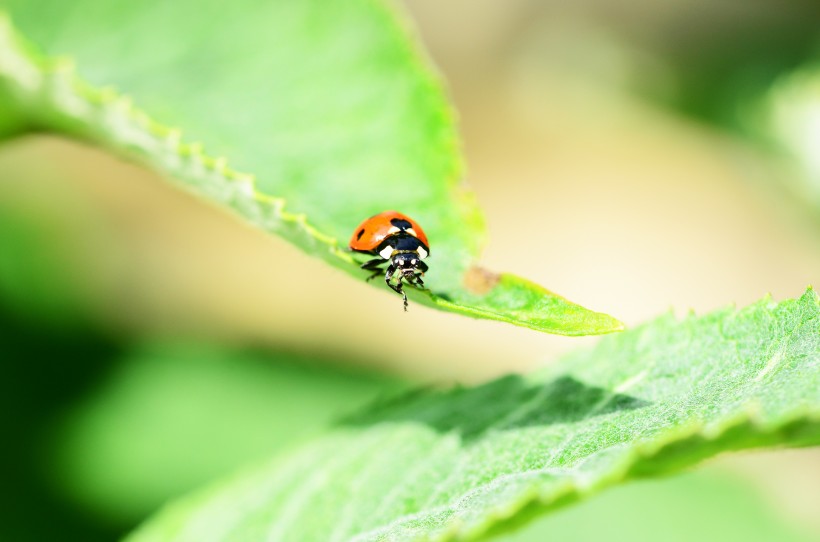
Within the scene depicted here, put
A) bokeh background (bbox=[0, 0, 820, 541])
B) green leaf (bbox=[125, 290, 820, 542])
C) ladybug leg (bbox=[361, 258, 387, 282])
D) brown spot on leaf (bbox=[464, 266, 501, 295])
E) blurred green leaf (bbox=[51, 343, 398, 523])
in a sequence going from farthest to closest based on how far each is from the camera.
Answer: blurred green leaf (bbox=[51, 343, 398, 523]), bokeh background (bbox=[0, 0, 820, 541]), ladybug leg (bbox=[361, 258, 387, 282]), brown spot on leaf (bbox=[464, 266, 501, 295]), green leaf (bbox=[125, 290, 820, 542])

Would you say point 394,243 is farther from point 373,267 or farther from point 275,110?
point 275,110

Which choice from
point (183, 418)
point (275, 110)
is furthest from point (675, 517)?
point (275, 110)

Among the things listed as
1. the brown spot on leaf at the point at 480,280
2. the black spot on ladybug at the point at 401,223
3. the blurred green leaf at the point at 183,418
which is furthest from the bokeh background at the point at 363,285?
the brown spot on leaf at the point at 480,280

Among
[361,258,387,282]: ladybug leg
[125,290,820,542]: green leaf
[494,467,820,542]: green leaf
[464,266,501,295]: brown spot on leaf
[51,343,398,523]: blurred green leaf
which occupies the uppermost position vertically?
[51,343,398,523]: blurred green leaf

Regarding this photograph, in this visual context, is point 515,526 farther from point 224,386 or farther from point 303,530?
point 224,386

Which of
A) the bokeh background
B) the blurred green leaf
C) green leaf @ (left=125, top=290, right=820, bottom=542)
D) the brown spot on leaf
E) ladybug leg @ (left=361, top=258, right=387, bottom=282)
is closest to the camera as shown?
green leaf @ (left=125, top=290, right=820, bottom=542)

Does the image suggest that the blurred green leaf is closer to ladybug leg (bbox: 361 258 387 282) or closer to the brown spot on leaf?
ladybug leg (bbox: 361 258 387 282)

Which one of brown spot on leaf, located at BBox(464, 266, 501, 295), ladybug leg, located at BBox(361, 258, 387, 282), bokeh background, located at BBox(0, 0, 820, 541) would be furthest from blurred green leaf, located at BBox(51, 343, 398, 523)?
brown spot on leaf, located at BBox(464, 266, 501, 295)

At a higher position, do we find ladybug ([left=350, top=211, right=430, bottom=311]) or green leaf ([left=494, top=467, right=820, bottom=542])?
green leaf ([left=494, top=467, right=820, bottom=542])
